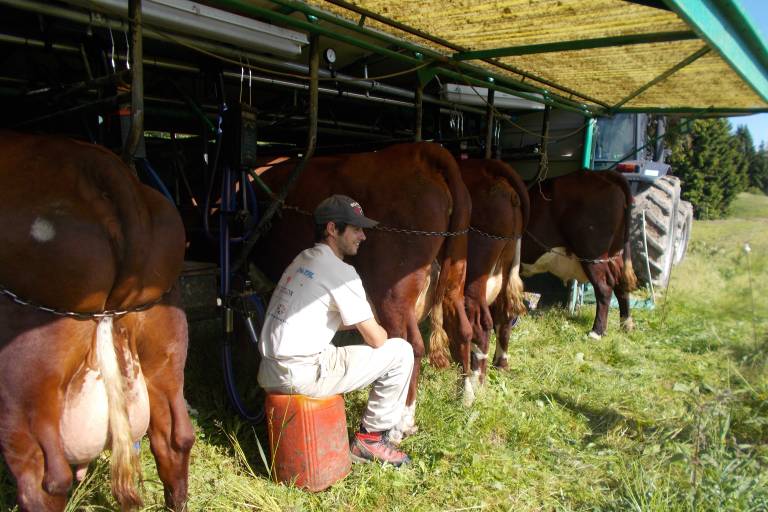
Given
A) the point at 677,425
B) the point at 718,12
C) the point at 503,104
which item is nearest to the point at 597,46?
the point at 718,12

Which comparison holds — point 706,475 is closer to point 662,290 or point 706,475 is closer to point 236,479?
point 236,479

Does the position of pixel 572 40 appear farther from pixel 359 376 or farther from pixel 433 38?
pixel 359 376

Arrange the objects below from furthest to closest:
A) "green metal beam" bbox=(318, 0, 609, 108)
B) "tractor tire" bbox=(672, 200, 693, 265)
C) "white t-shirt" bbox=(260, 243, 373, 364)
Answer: "tractor tire" bbox=(672, 200, 693, 265)
"green metal beam" bbox=(318, 0, 609, 108)
"white t-shirt" bbox=(260, 243, 373, 364)

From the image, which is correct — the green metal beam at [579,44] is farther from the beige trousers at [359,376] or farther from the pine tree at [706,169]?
the pine tree at [706,169]

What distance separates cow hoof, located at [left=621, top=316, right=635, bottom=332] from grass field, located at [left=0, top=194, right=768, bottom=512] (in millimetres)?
692

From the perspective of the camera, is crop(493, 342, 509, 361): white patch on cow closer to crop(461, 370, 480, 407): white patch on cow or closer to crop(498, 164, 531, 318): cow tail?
crop(498, 164, 531, 318): cow tail

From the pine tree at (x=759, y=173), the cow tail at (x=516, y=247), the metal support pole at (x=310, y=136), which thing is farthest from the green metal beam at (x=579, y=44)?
the pine tree at (x=759, y=173)

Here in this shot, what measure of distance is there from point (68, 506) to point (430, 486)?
1.83m

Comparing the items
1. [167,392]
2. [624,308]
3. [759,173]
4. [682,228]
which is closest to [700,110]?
[624,308]

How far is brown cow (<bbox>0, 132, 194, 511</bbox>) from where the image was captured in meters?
1.90

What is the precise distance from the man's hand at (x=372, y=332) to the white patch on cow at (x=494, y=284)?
1800 millimetres

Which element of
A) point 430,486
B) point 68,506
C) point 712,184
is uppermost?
point 712,184

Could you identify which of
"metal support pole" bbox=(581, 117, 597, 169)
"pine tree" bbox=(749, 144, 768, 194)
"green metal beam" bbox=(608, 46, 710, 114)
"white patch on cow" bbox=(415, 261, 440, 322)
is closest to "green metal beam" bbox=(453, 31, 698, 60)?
"green metal beam" bbox=(608, 46, 710, 114)

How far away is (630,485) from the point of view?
9.59 ft
